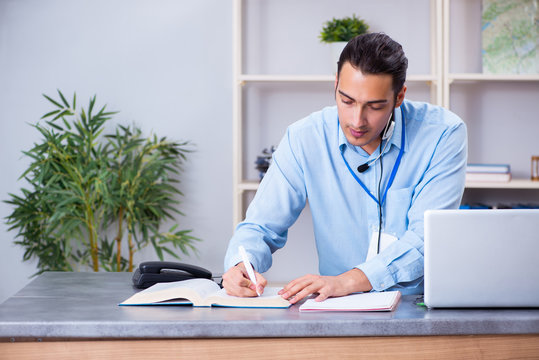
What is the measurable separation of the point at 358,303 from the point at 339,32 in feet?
7.12

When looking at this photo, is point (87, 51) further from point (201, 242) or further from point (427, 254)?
point (427, 254)

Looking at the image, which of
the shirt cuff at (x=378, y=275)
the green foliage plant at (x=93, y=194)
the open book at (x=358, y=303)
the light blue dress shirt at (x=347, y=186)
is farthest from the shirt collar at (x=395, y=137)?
the green foliage plant at (x=93, y=194)

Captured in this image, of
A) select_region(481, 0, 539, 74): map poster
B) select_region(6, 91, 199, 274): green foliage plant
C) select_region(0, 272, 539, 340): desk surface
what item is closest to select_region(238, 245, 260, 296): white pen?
select_region(0, 272, 539, 340): desk surface

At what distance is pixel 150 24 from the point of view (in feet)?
12.1

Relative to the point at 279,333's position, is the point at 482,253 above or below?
above

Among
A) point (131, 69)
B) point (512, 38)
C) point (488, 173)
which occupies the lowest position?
point (488, 173)

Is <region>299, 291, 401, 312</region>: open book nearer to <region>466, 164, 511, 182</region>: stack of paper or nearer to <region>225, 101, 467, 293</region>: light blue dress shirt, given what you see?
<region>225, 101, 467, 293</region>: light blue dress shirt

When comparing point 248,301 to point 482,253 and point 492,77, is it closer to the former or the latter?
point 482,253

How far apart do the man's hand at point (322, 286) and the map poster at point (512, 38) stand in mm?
2196

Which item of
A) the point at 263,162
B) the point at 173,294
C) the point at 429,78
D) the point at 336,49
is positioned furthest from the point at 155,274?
the point at 429,78

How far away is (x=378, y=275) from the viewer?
1.70 m

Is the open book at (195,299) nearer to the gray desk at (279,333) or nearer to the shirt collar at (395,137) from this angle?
the gray desk at (279,333)

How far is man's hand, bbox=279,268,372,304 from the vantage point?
1572 millimetres

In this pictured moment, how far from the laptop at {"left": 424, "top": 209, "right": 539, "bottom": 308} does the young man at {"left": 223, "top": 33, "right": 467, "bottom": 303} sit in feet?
1.00
